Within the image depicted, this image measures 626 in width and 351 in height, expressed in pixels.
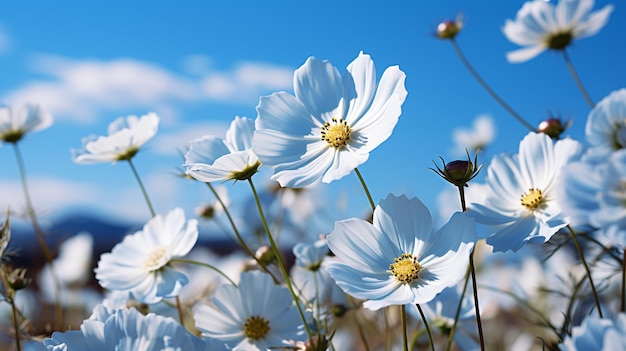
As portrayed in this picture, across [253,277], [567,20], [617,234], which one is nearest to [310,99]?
[253,277]

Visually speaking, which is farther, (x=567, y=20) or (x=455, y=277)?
(x=567, y=20)

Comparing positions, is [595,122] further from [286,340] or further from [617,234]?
[286,340]

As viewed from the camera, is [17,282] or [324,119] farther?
[17,282]

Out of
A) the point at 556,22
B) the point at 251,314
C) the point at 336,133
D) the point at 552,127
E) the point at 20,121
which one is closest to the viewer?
the point at 336,133

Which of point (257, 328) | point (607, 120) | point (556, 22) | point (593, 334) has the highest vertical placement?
point (556, 22)

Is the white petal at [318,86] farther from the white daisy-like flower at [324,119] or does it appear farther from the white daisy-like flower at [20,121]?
the white daisy-like flower at [20,121]

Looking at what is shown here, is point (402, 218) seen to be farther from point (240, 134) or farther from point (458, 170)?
point (240, 134)

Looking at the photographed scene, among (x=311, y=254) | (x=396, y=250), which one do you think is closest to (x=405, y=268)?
(x=396, y=250)

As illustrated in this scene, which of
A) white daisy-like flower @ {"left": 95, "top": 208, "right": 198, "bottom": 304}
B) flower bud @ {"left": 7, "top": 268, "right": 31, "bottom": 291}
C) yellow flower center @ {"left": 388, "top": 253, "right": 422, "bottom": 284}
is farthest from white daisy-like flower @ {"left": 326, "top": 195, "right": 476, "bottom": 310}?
flower bud @ {"left": 7, "top": 268, "right": 31, "bottom": 291}
